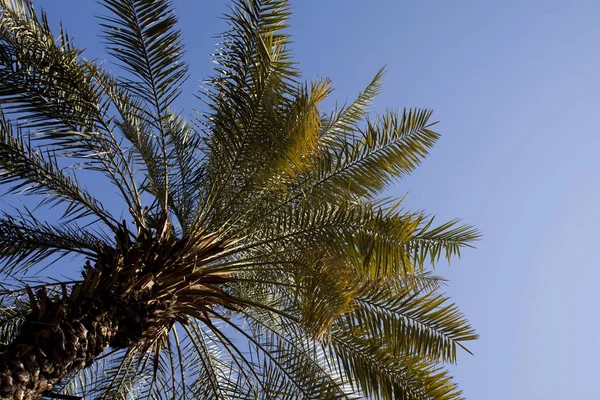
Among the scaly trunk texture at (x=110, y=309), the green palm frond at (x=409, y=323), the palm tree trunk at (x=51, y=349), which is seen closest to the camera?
the palm tree trunk at (x=51, y=349)

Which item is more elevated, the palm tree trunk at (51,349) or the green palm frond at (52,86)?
the green palm frond at (52,86)

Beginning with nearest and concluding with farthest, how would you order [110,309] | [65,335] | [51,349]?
[51,349] → [65,335] → [110,309]

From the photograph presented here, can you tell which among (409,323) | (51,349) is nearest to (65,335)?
(51,349)

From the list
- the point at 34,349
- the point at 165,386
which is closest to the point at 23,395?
the point at 34,349

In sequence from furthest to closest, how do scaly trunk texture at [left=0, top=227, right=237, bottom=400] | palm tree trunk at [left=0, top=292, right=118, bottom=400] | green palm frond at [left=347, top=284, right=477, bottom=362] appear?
green palm frond at [left=347, top=284, right=477, bottom=362] < scaly trunk texture at [left=0, top=227, right=237, bottom=400] < palm tree trunk at [left=0, top=292, right=118, bottom=400]

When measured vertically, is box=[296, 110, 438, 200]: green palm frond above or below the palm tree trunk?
above

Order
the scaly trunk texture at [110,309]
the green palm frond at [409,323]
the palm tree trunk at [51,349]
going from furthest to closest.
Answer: the green palm frond at [409,323], the scaly trunk texture at [110,309], the palm tree trunk at [51,349]

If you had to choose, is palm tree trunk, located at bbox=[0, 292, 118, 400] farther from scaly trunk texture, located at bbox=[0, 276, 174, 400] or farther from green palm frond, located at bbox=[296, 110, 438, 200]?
green palm frond, located at bbox=[296, 110, 438, 200]

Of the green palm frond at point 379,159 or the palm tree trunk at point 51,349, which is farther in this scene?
the green palm frond at point 379,159

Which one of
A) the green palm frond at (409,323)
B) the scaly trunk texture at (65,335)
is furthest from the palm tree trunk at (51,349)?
the green palm frond at (409,323)

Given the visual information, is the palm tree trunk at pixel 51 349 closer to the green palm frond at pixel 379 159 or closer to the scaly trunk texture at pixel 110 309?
the scaly trunk texture at pixel 110 309

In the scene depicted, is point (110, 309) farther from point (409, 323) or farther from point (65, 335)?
point (409, 323)

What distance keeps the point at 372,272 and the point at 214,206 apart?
7.75 feet

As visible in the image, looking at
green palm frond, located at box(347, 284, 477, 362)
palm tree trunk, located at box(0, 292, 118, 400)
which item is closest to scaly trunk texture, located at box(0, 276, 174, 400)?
palm tree trunk, located at box(0, 292, 118, 400)
